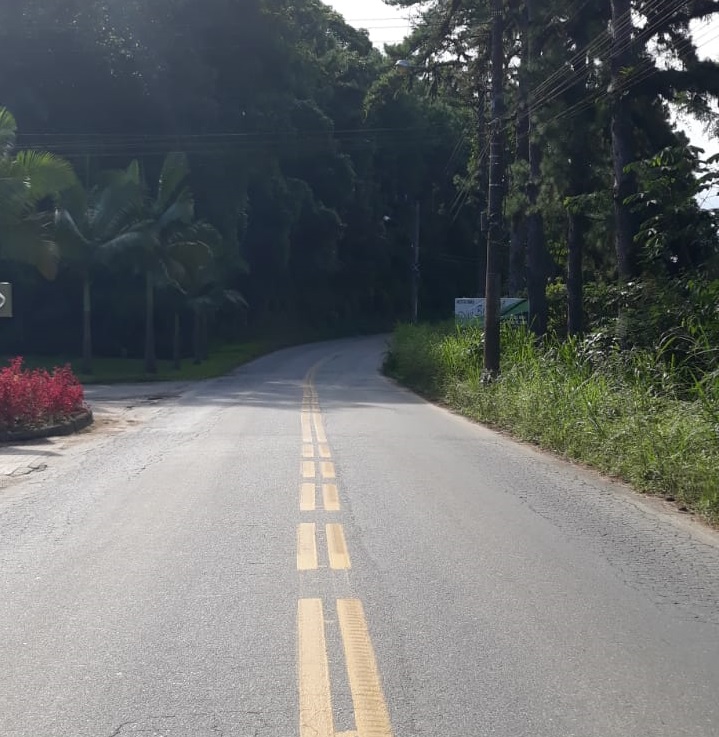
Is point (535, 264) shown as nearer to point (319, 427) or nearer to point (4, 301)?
point (319, 427)

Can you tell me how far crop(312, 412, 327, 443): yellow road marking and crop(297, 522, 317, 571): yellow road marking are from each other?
7186 mm

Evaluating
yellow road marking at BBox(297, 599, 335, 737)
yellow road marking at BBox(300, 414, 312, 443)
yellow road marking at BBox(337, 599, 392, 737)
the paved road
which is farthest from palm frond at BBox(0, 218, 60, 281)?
yellow road marking at BBox(337, 599, 392, 737)

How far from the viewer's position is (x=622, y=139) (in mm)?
22656

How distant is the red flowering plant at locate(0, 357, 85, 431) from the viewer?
57.7 feet

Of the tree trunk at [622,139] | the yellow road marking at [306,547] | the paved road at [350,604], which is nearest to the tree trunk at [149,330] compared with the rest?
the tree trunk at [622,139]

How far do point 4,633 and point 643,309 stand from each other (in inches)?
627

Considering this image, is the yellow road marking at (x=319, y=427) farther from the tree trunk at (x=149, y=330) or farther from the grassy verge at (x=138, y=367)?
the tree trunk at (x=149, y=330)

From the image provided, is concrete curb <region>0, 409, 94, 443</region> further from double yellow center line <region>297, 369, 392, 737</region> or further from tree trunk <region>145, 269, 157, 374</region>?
tree trunk <region>145, 269, 157, 374</region>

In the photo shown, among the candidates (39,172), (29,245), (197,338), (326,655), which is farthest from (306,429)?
(197,338)

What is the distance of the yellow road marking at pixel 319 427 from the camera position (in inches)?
665

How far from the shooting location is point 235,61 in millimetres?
47344

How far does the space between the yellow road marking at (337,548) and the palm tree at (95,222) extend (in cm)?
2987

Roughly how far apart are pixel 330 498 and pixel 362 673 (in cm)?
548

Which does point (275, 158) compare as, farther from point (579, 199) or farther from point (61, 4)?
point (579, 199)
